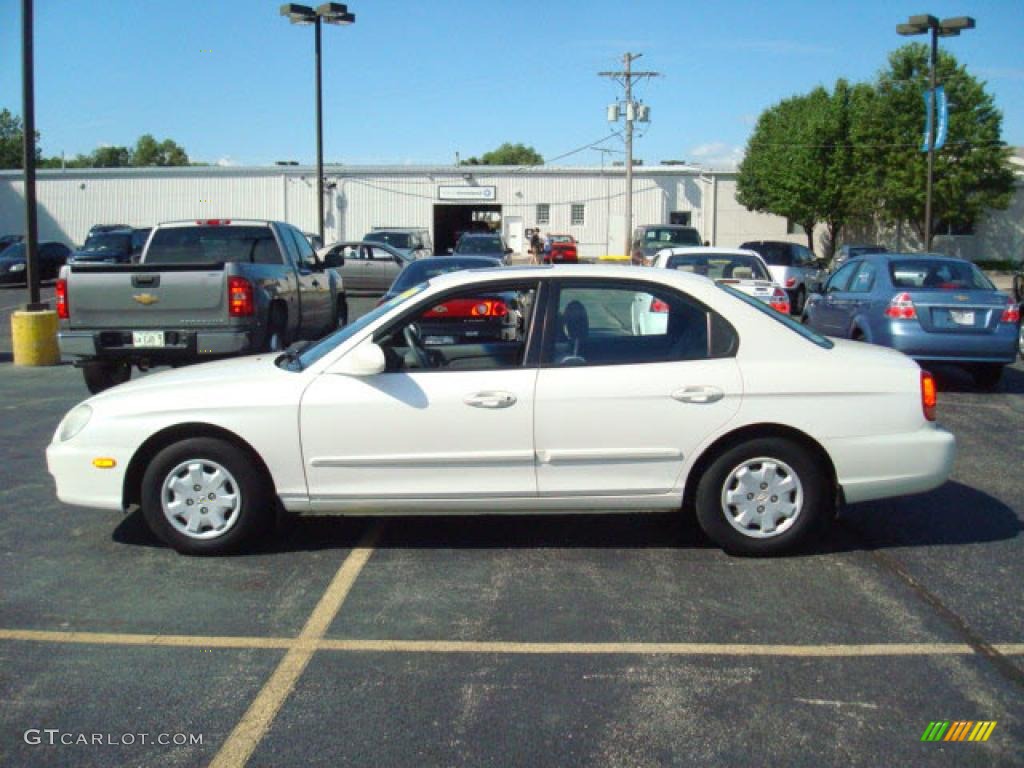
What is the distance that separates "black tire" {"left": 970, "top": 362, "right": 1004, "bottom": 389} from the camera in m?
12.0

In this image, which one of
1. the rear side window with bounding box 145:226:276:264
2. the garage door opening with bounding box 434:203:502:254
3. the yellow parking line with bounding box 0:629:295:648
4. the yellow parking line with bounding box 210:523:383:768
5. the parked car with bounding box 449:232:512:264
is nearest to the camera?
the yellow parking line with bounding box 210:523:383:768

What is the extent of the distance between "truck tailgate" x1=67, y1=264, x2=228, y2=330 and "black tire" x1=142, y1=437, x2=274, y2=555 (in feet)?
16.4

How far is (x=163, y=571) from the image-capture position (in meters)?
5.51

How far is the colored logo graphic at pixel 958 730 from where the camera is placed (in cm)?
366

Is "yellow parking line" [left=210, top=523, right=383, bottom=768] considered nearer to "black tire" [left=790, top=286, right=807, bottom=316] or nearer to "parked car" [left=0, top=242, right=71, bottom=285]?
"black tire" [left=790, top=286, right=807, bottom=316]

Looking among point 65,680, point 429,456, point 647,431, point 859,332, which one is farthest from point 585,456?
point 859,332

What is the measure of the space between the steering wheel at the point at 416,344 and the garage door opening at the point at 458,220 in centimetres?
4623

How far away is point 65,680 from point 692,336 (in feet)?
11.2

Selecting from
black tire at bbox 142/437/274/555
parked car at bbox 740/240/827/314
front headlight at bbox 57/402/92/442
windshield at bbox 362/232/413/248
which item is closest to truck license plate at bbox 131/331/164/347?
front headlight at bbox 57/402/92/442

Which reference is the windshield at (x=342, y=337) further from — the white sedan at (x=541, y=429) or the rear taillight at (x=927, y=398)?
the rear taillight at (x=927, y=398)

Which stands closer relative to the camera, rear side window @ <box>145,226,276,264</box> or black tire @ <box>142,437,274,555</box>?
black tire @ <box>142,437,274,555</box>

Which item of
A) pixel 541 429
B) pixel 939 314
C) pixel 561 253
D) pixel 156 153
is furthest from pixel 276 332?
pixel 156 153

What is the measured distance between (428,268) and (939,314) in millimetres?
6361

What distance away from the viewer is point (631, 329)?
5.82 m
